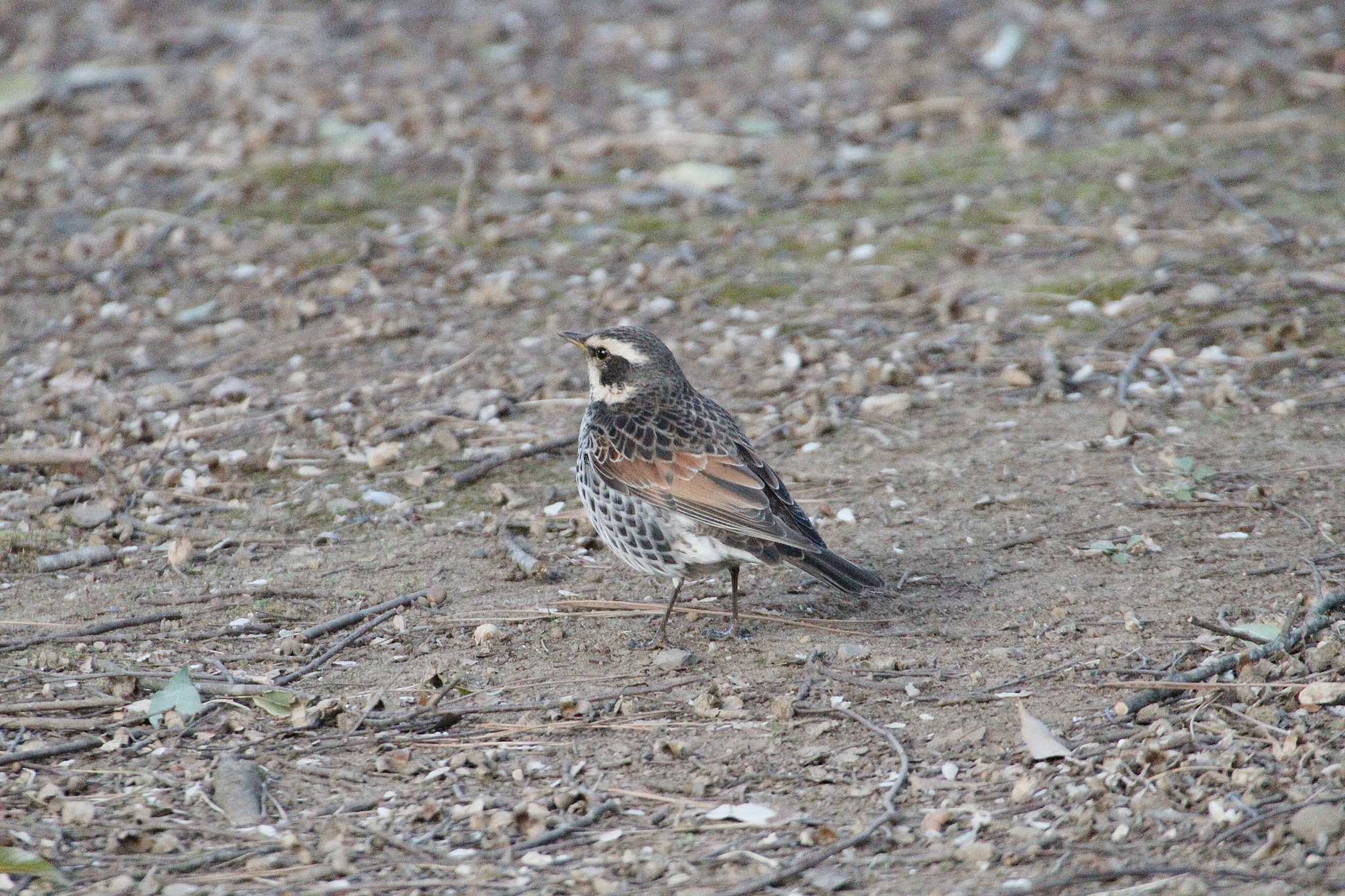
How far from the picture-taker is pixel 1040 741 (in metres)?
4.39

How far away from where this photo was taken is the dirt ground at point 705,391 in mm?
4199

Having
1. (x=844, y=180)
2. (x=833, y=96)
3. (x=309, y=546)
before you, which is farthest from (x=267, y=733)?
(x=833, y=96)

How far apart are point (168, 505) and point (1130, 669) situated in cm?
403

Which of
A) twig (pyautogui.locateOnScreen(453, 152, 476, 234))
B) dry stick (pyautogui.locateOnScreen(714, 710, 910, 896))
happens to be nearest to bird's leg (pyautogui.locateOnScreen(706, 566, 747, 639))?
dry stick (pyautogui.locateOnScreen(714, 710, 910, 896))

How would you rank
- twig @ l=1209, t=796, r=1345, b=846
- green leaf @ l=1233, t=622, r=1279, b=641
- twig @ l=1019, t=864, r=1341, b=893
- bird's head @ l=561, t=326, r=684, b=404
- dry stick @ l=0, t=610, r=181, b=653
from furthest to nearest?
bird's head @ l=561, t=326, r=684, b=404 < dry stick @ l=0, t=610, r=181, b=653 < green leaf @ l=1233, t=622, r=1279, b=641 < twig @ l=1209, t=796, r=1345, b=846 < twig @ l=1019, t=864, r=1341, b=893

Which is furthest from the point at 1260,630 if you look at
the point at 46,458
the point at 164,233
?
the point at 164,233

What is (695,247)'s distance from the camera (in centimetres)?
913

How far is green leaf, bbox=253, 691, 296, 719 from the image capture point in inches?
189

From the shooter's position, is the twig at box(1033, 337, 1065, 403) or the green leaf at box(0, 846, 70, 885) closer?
the green leaf at box(0, 846, 70, 885)

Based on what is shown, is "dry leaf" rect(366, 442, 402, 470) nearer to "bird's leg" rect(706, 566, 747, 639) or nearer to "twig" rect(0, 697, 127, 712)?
"bird's leg" rect(706, 566, 747, 639)

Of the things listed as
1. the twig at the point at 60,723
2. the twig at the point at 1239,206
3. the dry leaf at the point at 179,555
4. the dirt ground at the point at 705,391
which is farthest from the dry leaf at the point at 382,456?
the twig at the point at 1239,206

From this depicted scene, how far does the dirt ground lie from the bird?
0.99 feet

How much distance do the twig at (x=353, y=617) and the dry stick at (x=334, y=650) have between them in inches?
0.8

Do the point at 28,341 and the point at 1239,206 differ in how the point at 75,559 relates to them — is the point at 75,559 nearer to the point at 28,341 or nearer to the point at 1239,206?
the point at 28,341
